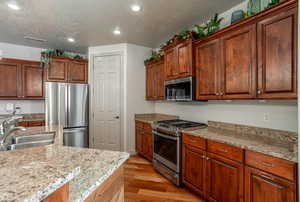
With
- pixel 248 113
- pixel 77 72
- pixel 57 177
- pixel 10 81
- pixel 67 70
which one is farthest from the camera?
pixel 77 72

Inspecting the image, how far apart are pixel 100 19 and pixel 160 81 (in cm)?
171

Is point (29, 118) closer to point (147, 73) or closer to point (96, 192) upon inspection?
point (147, 73)

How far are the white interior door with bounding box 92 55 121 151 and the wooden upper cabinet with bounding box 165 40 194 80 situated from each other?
140 centimetres

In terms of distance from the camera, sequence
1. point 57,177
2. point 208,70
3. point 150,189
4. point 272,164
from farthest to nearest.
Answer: point 150,189 → point 208,70 → point 272,164 → point 57,177

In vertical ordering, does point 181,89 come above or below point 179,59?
below

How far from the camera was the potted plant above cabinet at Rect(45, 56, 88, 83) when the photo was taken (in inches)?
155

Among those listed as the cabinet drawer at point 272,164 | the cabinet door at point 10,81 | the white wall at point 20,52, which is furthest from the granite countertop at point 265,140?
the white wall at point 20,52

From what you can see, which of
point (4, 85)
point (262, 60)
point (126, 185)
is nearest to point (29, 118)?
point (4, 85)

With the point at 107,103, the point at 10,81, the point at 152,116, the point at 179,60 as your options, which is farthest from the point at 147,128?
the point at 10,81

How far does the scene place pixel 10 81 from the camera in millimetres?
3695

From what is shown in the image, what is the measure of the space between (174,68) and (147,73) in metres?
1.26

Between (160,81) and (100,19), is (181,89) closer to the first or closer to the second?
(160,81)

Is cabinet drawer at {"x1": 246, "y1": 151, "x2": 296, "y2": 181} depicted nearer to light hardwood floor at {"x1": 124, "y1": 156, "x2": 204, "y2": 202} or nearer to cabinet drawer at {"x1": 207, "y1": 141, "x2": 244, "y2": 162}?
cabinet drawer at {"x1": 207, "y1": 141, "x2": 244, "y2": 162}

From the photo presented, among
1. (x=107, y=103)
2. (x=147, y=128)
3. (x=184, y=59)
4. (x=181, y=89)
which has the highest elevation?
A: (x=184, y=59)
